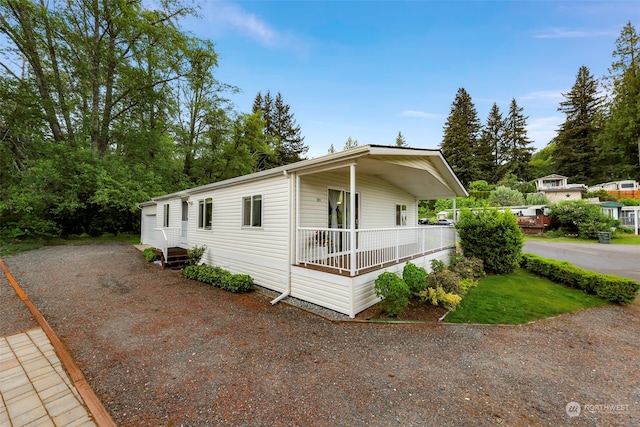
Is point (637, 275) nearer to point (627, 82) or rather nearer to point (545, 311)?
point (545, 311)

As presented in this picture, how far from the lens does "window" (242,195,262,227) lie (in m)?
7.22

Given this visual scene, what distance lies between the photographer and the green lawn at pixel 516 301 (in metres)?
5.38

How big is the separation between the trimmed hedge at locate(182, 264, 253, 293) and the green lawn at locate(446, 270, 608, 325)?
520 cm

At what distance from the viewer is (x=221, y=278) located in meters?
7.34

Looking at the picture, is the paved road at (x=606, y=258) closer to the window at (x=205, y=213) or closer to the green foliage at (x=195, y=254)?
the window at (x=205, y=213)

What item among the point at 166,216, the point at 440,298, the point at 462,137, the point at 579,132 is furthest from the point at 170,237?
the point at 579,132

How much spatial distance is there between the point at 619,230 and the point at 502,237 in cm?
1851

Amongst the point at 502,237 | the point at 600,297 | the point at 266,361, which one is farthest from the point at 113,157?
the point at 600,297

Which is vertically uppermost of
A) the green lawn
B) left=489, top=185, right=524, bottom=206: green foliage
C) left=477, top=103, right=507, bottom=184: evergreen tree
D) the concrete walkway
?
left=477, top=103, right=507, bottom=184: evergreen tree

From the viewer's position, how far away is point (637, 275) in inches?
314

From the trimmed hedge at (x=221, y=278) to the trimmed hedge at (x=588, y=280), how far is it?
31.4 ft

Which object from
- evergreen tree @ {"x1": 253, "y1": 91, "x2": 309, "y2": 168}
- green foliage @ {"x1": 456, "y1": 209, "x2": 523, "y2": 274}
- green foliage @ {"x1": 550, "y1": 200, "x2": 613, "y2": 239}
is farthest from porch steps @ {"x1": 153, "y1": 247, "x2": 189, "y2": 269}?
evergreen tree @ {"x1": 253, "y1": 91, "x2": 309, "y2": 168}

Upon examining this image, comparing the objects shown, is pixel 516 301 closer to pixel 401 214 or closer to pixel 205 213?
pixel 401 214

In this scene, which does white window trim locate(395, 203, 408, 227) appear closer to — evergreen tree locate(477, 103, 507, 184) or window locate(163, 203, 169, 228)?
window locate(163, 203, 169, 228)
